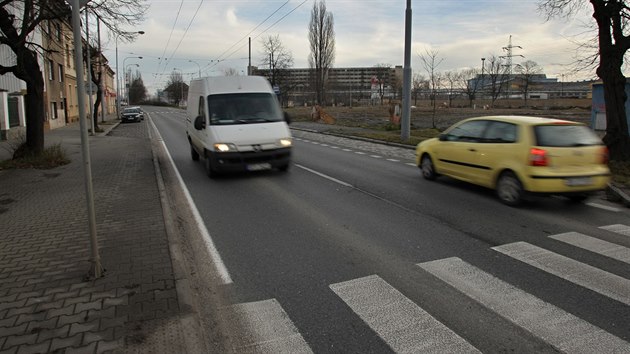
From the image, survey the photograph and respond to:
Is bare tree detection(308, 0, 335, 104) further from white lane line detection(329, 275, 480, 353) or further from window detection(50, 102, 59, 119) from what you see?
white lane line detection(329, 275, 480, 353)

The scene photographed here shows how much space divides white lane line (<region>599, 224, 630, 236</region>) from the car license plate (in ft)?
3.39

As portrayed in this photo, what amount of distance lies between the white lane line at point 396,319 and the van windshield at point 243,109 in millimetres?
7328

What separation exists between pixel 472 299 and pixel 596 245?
8.82 feet

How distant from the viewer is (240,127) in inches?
432

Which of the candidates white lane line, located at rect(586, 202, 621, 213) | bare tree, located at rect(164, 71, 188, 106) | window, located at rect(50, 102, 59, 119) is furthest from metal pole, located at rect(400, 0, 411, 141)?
bare tree, located at rect(164, 71, 188, 106)

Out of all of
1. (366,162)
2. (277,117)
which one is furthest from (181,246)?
(366,162)

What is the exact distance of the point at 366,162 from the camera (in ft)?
46.4

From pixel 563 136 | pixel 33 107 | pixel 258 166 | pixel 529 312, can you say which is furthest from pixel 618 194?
pixel 33 107

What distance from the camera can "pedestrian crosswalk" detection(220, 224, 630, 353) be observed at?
3.58 metres

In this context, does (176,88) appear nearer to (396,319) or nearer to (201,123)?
(201,123)

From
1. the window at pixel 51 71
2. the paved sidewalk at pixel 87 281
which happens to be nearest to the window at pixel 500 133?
the paved sidewalk at pixel 87 281

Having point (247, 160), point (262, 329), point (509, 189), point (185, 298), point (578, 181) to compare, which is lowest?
point (262, 329)

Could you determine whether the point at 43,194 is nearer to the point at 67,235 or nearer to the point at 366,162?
the point at 67,235

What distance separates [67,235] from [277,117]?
631 centimetres
